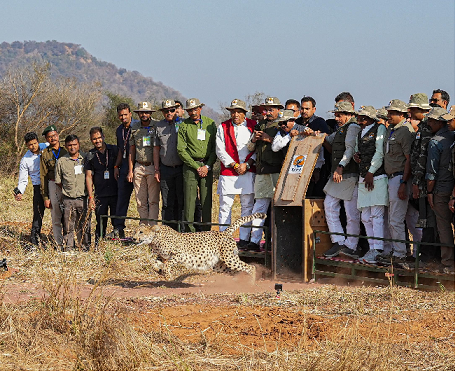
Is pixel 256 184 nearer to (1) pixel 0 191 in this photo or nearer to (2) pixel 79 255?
(2) pixel 79 255

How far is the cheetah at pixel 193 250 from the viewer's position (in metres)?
10.2

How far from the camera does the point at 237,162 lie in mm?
11758

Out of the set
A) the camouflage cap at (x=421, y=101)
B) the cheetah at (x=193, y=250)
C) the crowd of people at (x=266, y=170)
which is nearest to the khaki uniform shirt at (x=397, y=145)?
the crowd of people at (x=266, y=170)

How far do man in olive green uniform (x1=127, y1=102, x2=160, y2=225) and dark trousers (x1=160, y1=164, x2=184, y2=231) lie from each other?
0.67ft

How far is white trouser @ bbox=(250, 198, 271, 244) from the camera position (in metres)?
11.5

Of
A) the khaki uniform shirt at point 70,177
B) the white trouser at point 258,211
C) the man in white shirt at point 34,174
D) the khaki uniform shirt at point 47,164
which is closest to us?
the white trouser at point 258,211

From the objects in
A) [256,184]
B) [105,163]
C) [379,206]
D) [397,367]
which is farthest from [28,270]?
[397,367]

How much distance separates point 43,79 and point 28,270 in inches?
821

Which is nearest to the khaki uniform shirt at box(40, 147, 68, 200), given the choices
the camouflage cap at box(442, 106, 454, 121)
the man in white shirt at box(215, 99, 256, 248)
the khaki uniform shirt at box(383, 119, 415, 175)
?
the man in white shirt at box(215, 99, 256, 248)

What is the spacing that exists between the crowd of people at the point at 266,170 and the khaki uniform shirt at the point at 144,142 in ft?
0.06

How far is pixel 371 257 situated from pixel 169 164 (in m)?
4.08

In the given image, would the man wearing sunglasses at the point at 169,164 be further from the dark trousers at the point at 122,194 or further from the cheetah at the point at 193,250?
the cheetah at the point at 193,250

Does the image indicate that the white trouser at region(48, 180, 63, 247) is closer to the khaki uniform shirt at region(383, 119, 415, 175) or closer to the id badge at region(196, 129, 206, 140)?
the id badge at region(196, 129, 206, 140)

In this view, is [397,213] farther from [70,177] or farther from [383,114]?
[70,177]
